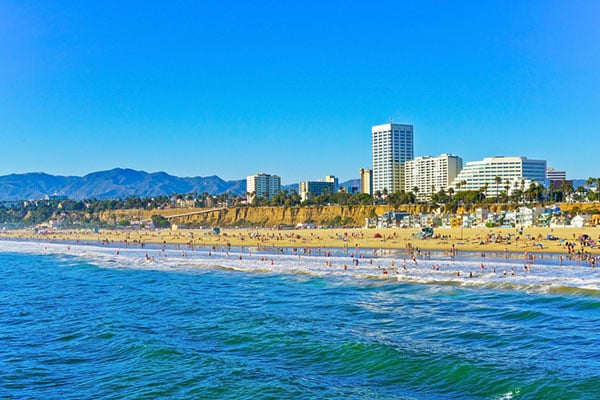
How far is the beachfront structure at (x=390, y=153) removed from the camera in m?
171

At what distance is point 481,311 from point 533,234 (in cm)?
4339

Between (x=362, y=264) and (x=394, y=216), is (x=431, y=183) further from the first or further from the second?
(x=362, y=264)

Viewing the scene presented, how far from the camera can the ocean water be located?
1473 centimetres

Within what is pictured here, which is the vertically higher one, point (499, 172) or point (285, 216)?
point (499, 172)

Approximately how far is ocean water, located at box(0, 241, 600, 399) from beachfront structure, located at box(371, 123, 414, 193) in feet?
444

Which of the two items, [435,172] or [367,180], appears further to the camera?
[367,180]

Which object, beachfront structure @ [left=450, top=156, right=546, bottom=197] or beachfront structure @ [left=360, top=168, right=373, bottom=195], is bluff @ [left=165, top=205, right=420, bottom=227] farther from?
beachfront structure @ [left=360, top=168, right=373, bottom=195]

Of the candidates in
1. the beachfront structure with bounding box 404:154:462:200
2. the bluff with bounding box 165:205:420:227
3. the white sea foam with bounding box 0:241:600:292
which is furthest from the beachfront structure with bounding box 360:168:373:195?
the white sea foam with bounding box 0:241:600:292

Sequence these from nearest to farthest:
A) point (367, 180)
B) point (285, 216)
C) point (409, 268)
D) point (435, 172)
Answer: point (409, 268) → point (285, 216) → point (435, 172) → point (367, 180)

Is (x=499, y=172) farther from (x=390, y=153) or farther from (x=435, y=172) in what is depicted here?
(x=390, y=153)

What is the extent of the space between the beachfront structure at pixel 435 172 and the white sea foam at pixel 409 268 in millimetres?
102318

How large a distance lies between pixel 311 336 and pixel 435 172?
138042 mm

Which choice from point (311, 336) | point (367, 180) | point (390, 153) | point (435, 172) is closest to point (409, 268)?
point (311, 336)

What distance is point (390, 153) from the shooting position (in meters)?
175
